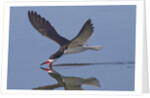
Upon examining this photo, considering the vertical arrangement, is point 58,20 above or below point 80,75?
above

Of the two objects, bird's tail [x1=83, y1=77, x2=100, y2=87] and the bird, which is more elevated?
the bird

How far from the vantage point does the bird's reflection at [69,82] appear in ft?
8.77

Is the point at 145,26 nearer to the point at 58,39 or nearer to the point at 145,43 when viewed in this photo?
the point at 145,43

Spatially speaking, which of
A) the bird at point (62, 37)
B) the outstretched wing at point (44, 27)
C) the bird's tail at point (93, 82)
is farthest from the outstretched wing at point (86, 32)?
the bird's tail at point (93, 82)

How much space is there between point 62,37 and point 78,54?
19 centimetres

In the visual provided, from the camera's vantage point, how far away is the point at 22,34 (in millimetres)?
2781

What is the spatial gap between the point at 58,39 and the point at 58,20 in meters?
0.16

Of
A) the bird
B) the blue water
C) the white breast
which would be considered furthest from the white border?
the white breast

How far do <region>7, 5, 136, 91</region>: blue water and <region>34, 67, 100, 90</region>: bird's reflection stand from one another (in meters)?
0.03

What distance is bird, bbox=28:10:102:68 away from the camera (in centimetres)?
271

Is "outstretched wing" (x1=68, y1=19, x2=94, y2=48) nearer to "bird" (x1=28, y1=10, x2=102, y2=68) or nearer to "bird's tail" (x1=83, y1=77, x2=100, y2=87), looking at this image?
"bird" (x1=28, y1=10, x2=102, y2=68)

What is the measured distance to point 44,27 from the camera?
2779 mm

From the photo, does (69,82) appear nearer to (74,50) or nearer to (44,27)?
(74,50)

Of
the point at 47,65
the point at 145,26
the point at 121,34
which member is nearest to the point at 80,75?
the point at 47,65
